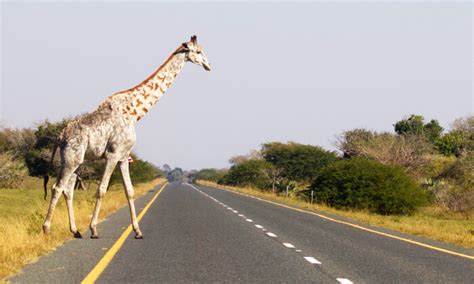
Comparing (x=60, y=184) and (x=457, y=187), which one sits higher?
(x=457, y=187)

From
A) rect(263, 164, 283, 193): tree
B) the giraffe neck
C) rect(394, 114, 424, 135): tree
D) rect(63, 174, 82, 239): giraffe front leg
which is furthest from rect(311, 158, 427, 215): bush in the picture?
rect(394, 114, 424, 135): tree

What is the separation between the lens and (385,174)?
3388 centimetres

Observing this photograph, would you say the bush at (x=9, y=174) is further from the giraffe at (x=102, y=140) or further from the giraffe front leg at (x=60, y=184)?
the giraffe front leg at (x=60, y=184)

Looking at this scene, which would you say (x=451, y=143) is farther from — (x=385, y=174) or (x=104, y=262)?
(x=104, y=262)

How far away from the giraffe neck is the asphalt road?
2654mm

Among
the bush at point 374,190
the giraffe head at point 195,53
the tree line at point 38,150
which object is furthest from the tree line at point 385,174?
the giraffe head at point 195,53

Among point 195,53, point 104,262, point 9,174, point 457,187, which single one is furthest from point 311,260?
point 9,174

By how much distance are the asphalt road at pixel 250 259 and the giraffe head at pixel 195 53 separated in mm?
3767

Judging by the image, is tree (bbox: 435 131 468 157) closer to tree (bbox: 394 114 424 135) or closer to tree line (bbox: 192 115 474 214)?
tree line (bbox: 192 115 474 214)

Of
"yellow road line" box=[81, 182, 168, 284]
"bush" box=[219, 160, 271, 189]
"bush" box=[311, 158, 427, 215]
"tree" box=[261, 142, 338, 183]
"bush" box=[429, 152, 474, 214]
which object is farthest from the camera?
"bush" box=[219, 160, 271, 189]

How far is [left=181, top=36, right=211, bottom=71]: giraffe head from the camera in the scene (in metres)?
13.8

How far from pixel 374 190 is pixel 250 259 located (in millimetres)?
23455

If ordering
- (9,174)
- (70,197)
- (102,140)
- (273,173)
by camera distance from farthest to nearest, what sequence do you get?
(273,173) < (9,174) < (70,197) < (102,140)

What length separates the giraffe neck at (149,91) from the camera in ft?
42.8
